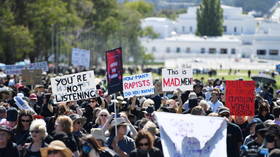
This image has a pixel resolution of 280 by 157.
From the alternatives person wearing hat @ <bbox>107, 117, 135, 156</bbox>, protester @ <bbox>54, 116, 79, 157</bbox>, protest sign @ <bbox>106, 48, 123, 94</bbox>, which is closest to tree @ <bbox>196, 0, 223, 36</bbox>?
protest sign @ <bbox>106, 48, 123, 94</bbox>

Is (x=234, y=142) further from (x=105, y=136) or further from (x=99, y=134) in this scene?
(x=99, y=134)

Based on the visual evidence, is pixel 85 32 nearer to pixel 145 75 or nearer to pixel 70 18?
pixel 70 18

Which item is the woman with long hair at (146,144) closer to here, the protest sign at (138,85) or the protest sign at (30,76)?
the protest sign at (138,85)

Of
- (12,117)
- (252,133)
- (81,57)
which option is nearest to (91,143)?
(252,133)

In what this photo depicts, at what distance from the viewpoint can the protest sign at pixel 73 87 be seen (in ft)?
53.6

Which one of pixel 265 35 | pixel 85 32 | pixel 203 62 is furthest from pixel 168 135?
pixel 265 35

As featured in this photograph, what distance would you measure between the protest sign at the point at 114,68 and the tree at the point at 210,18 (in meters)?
107

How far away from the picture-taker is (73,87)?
54.0ft

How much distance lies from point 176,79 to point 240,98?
553cm

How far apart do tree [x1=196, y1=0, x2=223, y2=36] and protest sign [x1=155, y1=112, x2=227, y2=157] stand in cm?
11099

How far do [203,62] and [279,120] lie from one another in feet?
328

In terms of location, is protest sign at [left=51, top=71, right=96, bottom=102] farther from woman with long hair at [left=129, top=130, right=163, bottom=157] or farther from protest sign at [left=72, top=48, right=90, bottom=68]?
protest sign at [left=72, top=48, right=90, bottom=68]

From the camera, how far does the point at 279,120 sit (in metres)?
13.8

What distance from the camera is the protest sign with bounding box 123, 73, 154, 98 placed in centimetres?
1836
